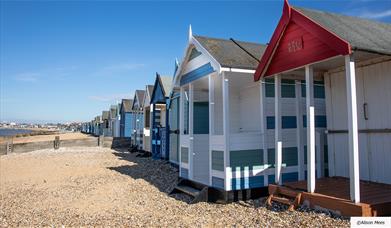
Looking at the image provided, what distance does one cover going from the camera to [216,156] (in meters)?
8.02

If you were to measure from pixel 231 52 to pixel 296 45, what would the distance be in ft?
8.07

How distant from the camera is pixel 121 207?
7.61 m

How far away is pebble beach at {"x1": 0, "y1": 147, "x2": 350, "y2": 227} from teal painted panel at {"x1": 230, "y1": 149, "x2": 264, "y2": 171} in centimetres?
89

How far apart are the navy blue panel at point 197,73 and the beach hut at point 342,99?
161cm

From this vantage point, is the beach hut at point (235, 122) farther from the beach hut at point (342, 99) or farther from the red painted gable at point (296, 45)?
the red painted gable at point (296, 45)

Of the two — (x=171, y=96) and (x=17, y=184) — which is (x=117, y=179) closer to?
(x=17, y=184)

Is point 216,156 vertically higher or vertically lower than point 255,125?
lower

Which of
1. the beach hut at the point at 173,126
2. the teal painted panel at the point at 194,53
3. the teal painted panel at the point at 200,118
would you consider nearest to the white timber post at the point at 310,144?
the teal painted panel at the point at 194,53

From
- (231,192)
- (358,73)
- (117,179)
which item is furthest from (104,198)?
(358,73)

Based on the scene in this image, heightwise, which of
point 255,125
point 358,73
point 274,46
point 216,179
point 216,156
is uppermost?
point 274,46

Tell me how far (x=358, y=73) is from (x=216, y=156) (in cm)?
402

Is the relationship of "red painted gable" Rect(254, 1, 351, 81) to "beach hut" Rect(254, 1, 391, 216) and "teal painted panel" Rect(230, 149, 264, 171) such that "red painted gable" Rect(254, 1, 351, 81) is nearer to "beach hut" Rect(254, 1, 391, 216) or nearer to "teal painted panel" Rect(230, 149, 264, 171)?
"beach hut" Rect(254, 1, 391, 216)

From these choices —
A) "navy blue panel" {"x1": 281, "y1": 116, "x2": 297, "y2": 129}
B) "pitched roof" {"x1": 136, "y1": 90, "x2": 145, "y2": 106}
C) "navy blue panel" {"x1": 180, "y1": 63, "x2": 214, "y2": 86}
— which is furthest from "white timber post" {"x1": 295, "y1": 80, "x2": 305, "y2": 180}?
"pitched roof" {"x1": 136, "y1": 90, "x2": 145, "y2": 106}

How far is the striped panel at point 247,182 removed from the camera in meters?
7.62
